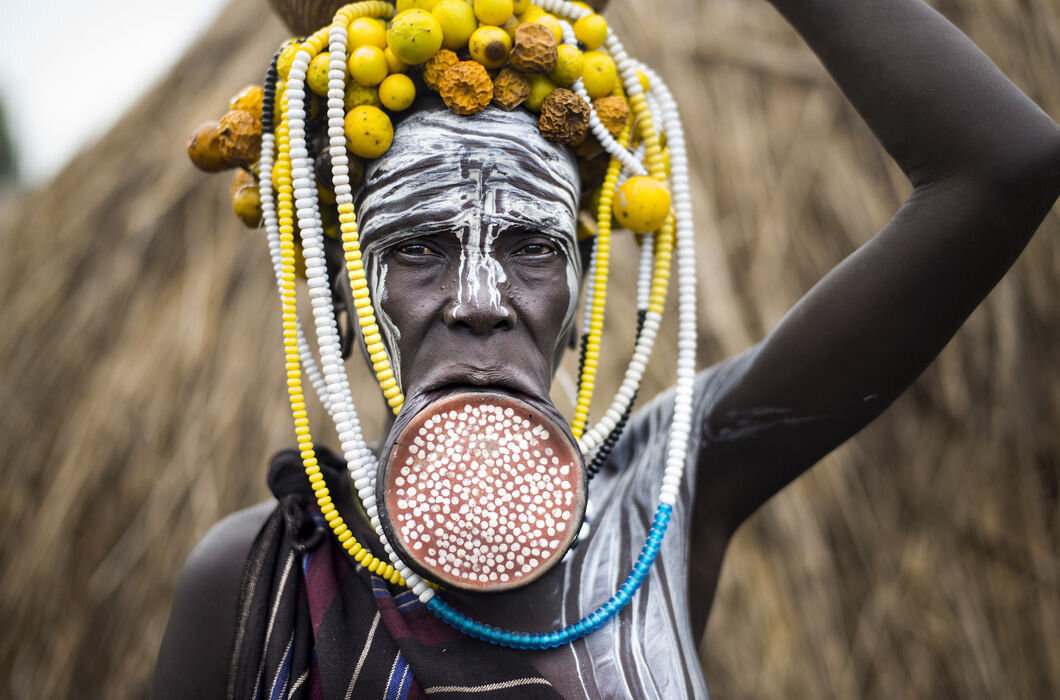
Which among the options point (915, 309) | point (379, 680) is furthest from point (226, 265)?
point (915, 309)

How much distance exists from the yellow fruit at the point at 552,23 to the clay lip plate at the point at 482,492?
1.87 ft

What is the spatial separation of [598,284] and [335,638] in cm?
71

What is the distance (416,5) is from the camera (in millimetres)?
1162

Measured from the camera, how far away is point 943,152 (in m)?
1.08

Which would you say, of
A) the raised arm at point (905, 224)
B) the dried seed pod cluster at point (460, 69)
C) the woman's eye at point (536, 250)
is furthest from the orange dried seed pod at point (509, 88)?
the raised arm at point (905, 224)

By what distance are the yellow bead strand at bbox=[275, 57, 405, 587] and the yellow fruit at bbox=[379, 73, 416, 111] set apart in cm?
14

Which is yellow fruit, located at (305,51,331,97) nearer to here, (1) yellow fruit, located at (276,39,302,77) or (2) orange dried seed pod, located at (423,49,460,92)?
(1) yellow fruit, located at (276,39,302,77)

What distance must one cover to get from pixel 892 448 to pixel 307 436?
2.18 m

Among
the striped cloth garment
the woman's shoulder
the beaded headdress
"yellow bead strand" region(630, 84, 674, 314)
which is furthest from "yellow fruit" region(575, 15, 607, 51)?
the woman's shoulder

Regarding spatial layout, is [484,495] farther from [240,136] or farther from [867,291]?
[240,136]

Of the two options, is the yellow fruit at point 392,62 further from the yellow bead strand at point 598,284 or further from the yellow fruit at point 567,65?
the yellow bead strand at point 598,284

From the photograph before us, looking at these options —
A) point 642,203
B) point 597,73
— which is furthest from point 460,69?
Answer: point 642,203

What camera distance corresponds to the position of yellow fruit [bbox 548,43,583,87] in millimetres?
1174

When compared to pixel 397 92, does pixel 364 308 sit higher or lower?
lower
